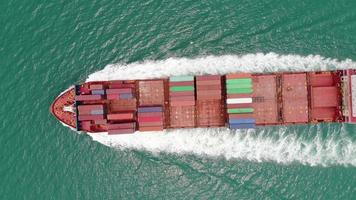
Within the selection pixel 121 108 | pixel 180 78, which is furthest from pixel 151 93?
pixel 121 108

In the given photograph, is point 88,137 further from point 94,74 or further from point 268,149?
point 268,149

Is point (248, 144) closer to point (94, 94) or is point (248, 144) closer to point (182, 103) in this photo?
point (182, 103)

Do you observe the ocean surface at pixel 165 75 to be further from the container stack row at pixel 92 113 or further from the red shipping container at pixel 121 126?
the container stack row at pixel 92 113

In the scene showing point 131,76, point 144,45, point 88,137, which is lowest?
point 88,137

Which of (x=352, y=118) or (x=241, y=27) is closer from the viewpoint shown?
(x=352, y=118)

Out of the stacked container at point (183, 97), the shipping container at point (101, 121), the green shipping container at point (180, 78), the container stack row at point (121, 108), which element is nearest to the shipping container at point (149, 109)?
the container stack row at point (121, 108)

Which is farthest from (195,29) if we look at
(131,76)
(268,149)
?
(268,149)

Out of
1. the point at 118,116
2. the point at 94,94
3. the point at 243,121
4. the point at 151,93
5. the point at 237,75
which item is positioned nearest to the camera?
the point at 243,121
